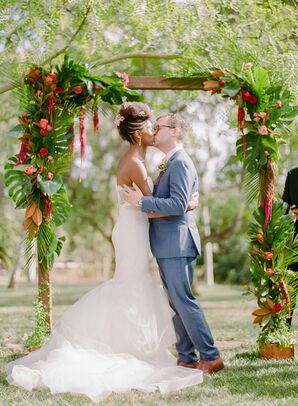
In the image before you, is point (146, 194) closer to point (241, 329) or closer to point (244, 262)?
point (241, 329)

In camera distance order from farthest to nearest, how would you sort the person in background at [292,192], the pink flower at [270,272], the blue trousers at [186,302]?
the person in background at [292,192] < the pink flower at [270,272] < the blue trousers at [186,302]

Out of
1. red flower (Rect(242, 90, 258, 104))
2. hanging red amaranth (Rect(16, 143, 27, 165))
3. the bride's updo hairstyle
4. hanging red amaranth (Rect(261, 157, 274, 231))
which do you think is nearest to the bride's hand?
the bride's updo hairstyle

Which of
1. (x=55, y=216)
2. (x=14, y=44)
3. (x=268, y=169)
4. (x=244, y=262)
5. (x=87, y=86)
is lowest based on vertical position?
(x=244, y=262)

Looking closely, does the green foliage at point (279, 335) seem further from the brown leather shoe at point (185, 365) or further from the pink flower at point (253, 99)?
the pink flower at point (253, 99)

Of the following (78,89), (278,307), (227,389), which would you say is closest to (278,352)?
(278,307)

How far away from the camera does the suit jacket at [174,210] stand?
552 centimetres

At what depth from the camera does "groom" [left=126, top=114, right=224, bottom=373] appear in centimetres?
558

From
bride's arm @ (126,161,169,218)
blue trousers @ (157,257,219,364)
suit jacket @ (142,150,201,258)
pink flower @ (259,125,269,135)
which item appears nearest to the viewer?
suit jacket @ (142,150,201,258)

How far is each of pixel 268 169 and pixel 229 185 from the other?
1716 centimetres

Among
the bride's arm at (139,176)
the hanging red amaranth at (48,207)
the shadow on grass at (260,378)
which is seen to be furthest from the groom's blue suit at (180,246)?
the hanging red amaranth at (48,207)

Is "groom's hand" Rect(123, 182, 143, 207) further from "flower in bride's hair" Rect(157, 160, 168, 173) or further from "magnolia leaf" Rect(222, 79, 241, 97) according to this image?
"magnolia leaf" Rect(222, 79, 241, 97)

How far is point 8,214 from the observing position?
22797mm

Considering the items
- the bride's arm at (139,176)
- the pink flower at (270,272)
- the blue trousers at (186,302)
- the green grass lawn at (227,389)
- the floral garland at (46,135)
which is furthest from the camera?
the pink flower at (270,272)

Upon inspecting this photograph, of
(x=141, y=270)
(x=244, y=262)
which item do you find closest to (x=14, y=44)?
(x=141, y=270)
